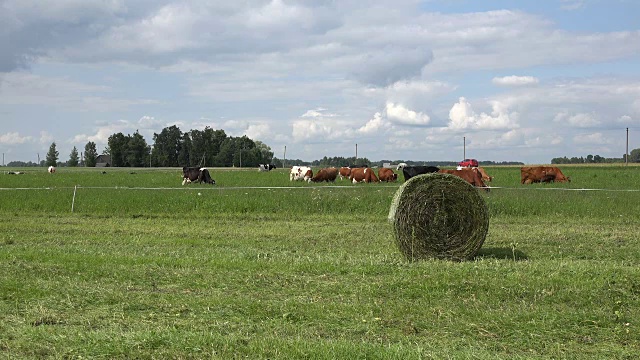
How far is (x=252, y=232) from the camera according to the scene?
1653 centimetres

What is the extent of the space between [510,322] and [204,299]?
352 centimetres

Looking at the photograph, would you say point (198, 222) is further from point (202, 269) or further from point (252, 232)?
point (202, 269)

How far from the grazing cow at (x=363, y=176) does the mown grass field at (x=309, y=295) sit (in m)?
22.4

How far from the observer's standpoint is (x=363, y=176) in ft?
130

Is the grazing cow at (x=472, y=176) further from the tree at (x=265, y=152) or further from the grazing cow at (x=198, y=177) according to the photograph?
the tree at (x=265, y=152)

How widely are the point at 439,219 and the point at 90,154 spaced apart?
429 feet

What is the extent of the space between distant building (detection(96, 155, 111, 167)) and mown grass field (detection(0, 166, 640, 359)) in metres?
118

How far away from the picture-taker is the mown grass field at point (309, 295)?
650 centimetres

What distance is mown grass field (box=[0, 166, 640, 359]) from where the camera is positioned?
256 inches

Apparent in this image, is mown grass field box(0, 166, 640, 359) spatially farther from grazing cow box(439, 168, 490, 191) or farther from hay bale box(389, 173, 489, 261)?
grazing cow box(439, 168, 490, 191)

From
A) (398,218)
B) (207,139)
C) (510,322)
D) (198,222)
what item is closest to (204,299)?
(510,322)

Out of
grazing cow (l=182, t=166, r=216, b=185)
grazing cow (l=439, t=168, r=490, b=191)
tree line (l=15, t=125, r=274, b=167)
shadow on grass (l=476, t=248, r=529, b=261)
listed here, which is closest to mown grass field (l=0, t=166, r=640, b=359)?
shadow on grass (l=476, t=248, r=529, b=261)

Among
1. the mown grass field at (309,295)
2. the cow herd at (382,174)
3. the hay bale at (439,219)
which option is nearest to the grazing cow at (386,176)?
the cow herd at (382,174)

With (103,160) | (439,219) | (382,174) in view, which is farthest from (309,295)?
(103,160)
